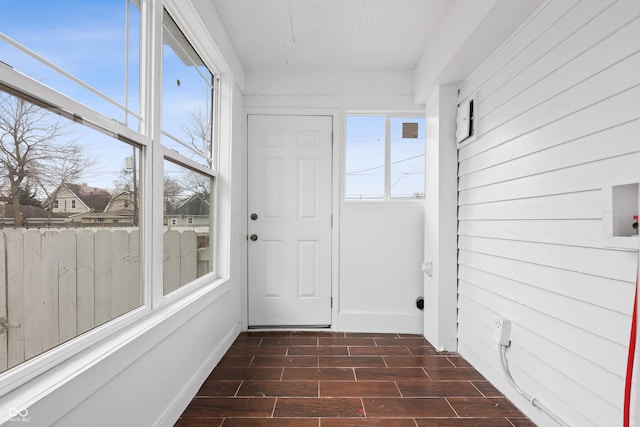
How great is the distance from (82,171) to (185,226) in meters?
0.88

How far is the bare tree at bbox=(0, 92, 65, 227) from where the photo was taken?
0.85 meters

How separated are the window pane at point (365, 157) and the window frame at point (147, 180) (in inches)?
46.8

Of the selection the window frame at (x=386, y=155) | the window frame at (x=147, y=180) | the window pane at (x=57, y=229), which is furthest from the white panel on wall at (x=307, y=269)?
the window pane at (x=57, y=229)

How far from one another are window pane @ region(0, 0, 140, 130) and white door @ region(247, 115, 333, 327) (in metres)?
1.56

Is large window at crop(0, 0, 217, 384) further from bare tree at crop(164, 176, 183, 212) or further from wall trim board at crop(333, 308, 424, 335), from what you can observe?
wall trim board at crop(333, 308, 424, 335)

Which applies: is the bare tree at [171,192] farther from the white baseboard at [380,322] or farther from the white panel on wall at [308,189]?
the white baseboard at [380,322]

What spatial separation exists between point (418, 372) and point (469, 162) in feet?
4.93

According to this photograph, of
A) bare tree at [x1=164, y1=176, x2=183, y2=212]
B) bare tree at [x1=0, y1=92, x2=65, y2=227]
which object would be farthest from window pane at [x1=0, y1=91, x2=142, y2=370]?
bare tree at [x1=164, y1=176, x2=183, y2=212]

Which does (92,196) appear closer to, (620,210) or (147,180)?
(147,180)

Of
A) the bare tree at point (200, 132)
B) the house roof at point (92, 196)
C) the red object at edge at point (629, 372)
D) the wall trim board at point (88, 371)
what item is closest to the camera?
the wall trim board at point (88, 371)

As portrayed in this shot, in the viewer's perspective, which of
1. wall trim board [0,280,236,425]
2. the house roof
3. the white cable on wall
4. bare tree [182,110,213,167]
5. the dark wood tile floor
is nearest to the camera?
wall trim board [0,280,236,425]

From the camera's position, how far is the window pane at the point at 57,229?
33.9 inches

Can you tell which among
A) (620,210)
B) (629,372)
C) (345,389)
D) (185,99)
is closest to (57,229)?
(185,99)

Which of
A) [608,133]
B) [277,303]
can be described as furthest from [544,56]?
[277,303]
